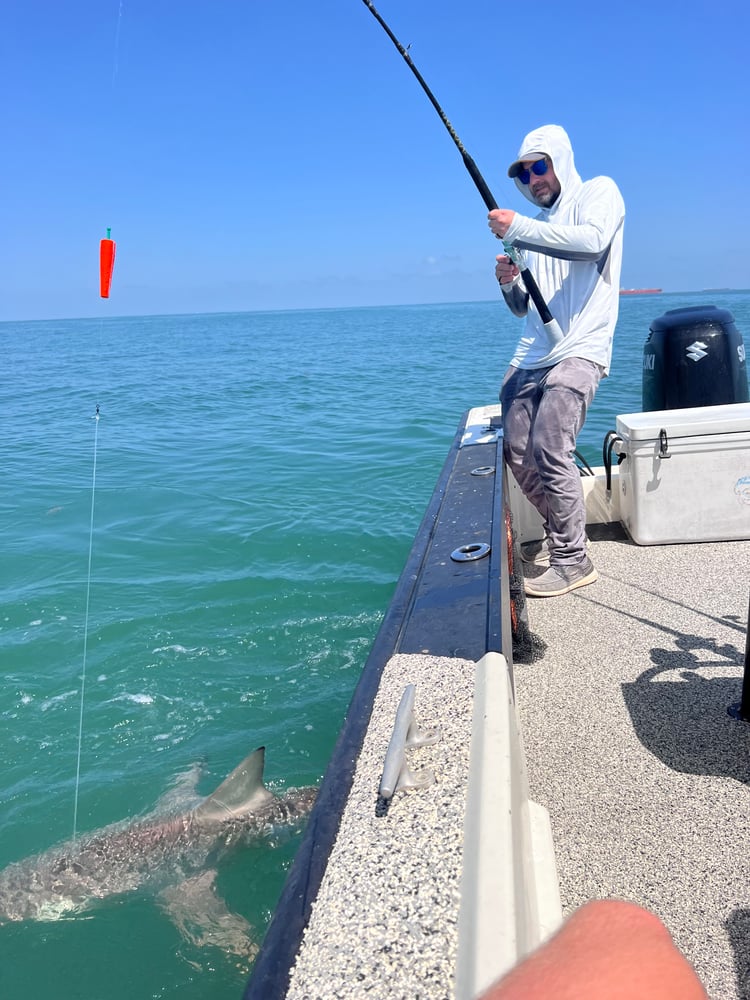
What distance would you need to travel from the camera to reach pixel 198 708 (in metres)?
4.48

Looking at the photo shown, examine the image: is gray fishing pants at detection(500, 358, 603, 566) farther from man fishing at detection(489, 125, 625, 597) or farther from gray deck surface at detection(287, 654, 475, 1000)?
gray deck surface at detection(287, 654, 475, 1000)

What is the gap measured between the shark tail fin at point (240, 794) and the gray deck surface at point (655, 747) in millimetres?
1219

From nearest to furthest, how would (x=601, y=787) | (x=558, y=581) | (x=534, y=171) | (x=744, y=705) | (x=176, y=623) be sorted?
(x=601, y=787) < (x=744, y=705) < (x=534, y=171) < (x=558, y=581) < (x=176, y=623)

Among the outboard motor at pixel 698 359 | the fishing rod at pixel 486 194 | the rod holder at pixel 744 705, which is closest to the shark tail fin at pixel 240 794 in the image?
the rod holder at pixel 744 705

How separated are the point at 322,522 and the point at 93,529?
8.33 ft

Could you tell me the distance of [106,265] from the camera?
4293 mm

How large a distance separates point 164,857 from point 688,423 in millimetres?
3496

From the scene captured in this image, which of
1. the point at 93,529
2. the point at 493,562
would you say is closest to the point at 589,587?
the point at 493,562

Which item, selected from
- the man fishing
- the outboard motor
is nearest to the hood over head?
the man fishing

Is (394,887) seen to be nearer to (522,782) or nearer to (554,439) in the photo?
(522,782)

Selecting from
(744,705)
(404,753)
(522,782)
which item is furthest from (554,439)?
(404,753)

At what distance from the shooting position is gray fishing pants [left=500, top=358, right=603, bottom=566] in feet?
11.9

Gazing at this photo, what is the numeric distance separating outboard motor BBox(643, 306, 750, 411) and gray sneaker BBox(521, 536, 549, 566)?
139 cm

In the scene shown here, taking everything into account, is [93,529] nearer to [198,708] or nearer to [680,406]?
[198,708]
